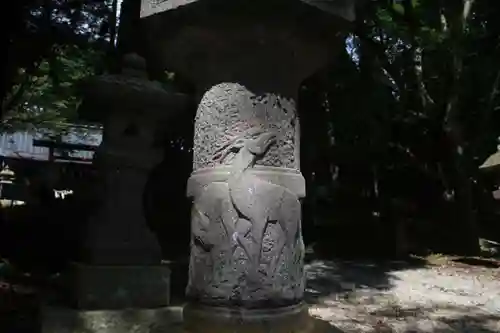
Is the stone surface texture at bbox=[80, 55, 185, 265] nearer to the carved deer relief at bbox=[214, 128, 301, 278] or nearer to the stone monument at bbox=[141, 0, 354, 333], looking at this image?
the stone monument at bbox=[141, 0, 354, 333]

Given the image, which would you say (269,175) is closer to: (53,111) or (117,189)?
(117,189)

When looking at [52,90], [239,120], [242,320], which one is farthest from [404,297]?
[52,90]

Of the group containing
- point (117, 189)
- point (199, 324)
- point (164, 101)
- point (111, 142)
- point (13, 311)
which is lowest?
point (13, 311)

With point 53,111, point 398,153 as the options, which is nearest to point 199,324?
point 398,153

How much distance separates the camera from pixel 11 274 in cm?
680

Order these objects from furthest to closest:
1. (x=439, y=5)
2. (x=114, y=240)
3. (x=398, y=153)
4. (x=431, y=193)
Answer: (x=431, y=193), (x=398, y=153), (x=439, y=5), (x=114, y=240)

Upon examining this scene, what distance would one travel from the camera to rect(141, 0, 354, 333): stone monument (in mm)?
2330

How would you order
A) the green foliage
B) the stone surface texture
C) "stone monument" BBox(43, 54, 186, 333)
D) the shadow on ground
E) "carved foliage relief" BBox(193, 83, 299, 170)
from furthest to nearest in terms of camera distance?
the green foliage → the shadow on ground → the stone surface texture → "stone monument" BBox(43, 54, 186, 333) → "carved foliage relief" BBox(193, 83, 299, 170)

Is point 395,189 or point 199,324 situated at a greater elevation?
point 395,189

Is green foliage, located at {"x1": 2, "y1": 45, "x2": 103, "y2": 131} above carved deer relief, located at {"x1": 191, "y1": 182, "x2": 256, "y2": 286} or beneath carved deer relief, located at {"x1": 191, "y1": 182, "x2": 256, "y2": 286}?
above

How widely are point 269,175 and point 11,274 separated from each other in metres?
5.48

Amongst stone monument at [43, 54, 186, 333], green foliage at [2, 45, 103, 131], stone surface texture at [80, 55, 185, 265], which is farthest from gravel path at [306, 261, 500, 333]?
green foliage at [2, 45, 103, 131]

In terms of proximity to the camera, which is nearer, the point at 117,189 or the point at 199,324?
the point at 199,324

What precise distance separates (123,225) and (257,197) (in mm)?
2959
